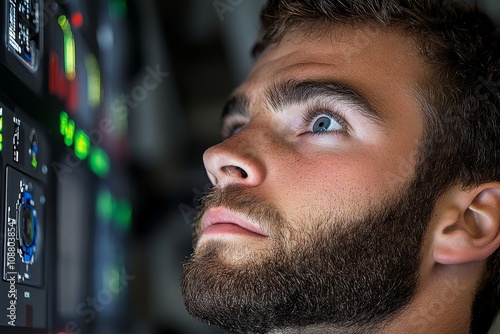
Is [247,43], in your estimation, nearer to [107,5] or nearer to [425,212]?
[107,5]

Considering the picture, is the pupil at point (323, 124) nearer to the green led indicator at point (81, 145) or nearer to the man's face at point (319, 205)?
the man's face at point (319, 205)

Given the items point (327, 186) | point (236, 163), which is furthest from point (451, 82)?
point (236, 163)


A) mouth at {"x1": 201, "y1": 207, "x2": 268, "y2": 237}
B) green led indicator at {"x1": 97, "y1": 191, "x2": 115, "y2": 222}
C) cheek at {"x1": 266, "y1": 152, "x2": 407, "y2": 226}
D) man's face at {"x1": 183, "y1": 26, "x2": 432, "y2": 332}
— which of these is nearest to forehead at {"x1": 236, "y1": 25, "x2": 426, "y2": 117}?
man's face at {"x1": 183, "y1": 26, "x2": 432, "y2": 332}

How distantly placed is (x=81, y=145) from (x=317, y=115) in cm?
42

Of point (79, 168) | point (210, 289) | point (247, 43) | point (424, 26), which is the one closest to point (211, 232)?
point (210, 289)

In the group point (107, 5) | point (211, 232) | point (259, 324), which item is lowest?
point (259, 324)

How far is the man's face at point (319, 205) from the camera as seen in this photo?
1062 millimetres

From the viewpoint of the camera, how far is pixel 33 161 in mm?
956

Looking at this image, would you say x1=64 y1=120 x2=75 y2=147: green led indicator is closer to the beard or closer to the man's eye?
the beard

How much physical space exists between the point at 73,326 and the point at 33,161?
1.05ft

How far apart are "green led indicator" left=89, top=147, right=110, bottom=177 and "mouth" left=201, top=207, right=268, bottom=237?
0.98 feet

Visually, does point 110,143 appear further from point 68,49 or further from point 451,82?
point 451,82

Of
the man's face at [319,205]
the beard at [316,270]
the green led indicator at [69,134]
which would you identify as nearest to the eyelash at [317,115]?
the man's face at [319,205]

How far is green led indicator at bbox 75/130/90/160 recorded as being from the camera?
118 centimetres
